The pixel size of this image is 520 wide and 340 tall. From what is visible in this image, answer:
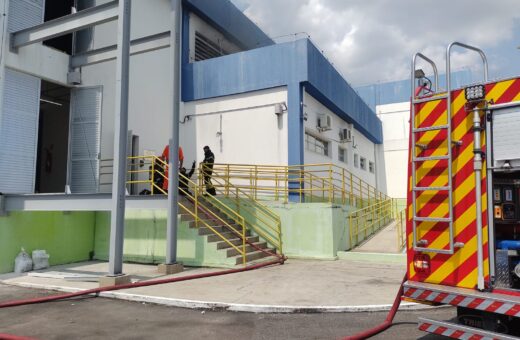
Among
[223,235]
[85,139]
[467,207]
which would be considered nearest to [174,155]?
[223,235]

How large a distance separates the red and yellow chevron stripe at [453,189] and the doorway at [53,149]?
47.2 ft

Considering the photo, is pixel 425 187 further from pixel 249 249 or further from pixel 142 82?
pixel 142 82

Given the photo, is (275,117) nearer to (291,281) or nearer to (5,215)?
(291,281)

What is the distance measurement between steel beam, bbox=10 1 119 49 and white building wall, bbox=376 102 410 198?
945 inches

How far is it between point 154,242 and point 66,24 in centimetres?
615

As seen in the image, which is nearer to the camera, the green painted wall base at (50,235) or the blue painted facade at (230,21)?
the green painted wall base at (50,235)

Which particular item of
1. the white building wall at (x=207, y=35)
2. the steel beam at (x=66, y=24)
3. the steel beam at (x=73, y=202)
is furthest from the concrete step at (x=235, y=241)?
the white building wall at (x=207, y=35)

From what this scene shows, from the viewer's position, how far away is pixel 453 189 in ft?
13.9

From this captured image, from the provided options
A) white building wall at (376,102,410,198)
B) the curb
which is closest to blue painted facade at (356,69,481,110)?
white building wall at (376,102,410,198)

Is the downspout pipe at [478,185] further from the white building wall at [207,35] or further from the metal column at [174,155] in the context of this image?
the white building wall at [207,35]

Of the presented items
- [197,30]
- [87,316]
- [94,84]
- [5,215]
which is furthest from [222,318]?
[197,30]

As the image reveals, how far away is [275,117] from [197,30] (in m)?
6.01

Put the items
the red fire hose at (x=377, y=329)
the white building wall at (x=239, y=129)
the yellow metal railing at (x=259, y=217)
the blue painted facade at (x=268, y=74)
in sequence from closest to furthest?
the red fire hose at (x=377, y=329)
the yellow metal railing at (x=259, y=217)
the blue painted facade at (x=268, y=74)
the white building wall at (x=239, y=129)

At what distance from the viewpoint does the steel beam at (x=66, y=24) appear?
967 cm
